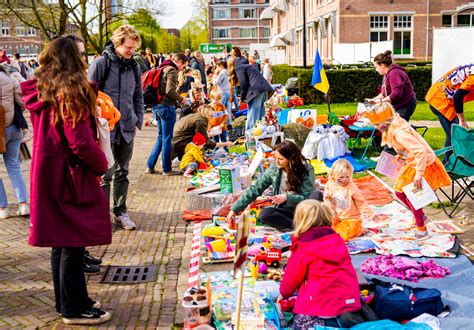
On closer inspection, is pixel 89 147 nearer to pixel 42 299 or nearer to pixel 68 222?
pixel 68 222

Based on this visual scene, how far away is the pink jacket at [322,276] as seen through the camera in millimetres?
3729

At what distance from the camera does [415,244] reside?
5.70 m

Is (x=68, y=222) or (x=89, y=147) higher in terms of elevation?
(x=89, y=147)

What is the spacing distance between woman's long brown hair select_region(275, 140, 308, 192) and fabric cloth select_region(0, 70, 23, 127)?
319cm

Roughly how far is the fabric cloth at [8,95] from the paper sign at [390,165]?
432 cm

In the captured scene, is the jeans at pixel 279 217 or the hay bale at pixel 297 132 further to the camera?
the hay bale at pixel 297 132

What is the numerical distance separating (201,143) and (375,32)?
26097 millimetres

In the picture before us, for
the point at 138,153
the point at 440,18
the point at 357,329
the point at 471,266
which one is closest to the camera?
the point at 357,329

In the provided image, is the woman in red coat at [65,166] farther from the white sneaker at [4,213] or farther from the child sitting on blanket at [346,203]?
the white sneaker at [4,213]

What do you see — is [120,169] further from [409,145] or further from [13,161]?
[409,145]

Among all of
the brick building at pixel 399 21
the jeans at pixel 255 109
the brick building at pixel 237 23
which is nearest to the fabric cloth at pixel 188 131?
the jeans at pixel 255 109

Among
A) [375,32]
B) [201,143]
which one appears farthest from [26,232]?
[375,32]

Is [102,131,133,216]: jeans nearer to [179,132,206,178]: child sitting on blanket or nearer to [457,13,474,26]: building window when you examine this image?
[179,132,206,178]: child sitting on blanket

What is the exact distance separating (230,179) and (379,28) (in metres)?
28.0
